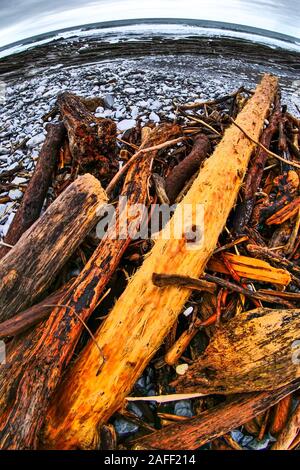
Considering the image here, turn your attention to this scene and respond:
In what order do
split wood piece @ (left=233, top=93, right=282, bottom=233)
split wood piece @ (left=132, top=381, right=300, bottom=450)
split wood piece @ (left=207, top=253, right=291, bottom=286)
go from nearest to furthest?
split wood piece @ (left=132, top=381, right=300, bottom=450)
split wood piece @ (left=207, top=253, right=291, bottom=286)
split wood piece @ (left=233, top=93, right=282, bottom=233)

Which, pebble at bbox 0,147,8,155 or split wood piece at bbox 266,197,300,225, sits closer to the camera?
split wood piece at bbox 266,197,300,225

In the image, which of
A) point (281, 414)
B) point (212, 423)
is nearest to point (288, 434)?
point (281, 414)

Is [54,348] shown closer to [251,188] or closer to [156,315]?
[156,315]

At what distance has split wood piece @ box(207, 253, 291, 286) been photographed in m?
2.29

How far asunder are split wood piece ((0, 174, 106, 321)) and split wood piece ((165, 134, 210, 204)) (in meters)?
0.64

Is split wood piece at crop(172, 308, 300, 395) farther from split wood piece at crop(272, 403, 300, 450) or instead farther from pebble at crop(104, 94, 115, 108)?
pebble at crop(104, 94, 115, 108)

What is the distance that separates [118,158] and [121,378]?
6.47 ft

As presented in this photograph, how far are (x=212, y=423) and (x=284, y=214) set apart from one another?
1.54 meters

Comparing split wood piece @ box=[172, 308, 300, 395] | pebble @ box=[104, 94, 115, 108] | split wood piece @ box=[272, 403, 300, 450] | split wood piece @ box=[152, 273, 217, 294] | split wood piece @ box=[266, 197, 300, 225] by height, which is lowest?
split wood piece @ box=[272, 403, 300, 450]

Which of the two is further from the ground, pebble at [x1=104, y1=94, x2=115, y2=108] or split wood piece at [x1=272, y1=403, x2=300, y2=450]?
pebble at [x1=104, y1=94, x2=115, y2=108]

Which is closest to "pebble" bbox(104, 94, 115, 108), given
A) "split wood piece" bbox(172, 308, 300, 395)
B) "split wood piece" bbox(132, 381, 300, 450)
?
"split wood piece" bbox(172, 308, 300, 395)

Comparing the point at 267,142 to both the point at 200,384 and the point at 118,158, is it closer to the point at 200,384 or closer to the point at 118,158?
the point at 118,158

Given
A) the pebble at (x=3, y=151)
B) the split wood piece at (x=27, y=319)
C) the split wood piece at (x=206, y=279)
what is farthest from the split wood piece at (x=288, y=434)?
the pebble at (x=3, y=151)

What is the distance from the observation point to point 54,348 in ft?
6.27
